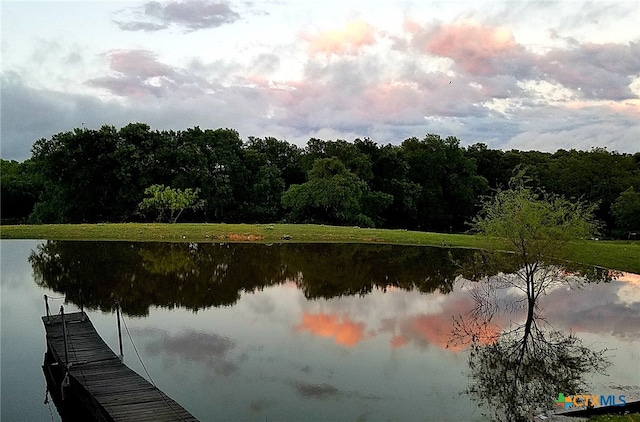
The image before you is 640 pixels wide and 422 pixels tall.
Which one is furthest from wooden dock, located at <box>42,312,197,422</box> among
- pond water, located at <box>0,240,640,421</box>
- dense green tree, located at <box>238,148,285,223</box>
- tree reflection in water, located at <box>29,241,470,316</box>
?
dense green tree, located at <box>238,148,285,223</box>

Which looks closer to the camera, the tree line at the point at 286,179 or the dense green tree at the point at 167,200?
the dense green tree at the point at 167,200

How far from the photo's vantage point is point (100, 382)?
15492mm

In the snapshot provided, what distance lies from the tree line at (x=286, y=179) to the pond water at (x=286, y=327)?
27.3m

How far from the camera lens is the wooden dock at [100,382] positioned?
13.5 m

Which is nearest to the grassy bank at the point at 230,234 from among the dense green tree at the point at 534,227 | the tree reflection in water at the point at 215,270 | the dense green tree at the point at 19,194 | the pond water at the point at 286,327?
the tree reflection in water at the point at 215,270

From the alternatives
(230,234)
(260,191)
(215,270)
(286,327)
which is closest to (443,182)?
(260,191)

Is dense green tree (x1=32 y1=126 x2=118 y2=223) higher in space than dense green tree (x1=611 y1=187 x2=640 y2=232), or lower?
higher

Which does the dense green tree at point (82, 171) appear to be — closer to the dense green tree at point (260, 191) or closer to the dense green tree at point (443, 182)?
the dense green tree at point (260, 191)

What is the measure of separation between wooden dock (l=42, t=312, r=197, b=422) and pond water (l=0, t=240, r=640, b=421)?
811 millimetres

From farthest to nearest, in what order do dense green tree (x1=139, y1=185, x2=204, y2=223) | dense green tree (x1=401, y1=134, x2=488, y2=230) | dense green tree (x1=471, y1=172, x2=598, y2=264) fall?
dense green tree (x1=401, y1=134, x2=488, y2=230)
dense green tree (x1=139, y1=185, x2=204, y2=223)
dense green tree (x1=471, y1=172, x2=598, y2=264)

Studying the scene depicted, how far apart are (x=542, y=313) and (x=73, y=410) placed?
20.9 meters

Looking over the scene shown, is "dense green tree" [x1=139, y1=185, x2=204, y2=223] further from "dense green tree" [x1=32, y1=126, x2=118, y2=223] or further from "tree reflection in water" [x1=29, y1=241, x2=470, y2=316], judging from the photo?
"tree reflection in water" [x1=29, y1=241, x2=470, y2=316]

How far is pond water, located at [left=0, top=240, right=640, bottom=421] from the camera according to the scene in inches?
622

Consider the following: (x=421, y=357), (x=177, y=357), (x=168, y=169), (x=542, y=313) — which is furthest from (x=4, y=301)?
(x=168, y=169)
